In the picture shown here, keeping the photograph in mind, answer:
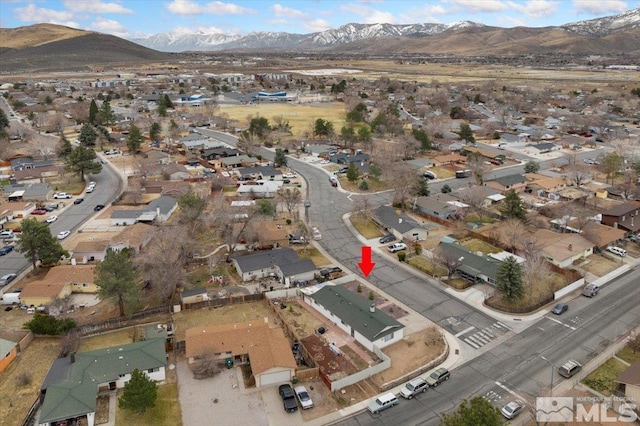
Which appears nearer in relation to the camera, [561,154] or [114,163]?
[114,163]

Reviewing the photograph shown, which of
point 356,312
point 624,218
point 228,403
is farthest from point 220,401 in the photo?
point 624,218

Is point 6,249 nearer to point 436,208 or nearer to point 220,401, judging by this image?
point 220,401

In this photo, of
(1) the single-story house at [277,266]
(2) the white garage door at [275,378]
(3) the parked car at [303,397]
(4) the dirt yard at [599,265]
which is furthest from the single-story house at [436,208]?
(3) the parked car at [303,397]

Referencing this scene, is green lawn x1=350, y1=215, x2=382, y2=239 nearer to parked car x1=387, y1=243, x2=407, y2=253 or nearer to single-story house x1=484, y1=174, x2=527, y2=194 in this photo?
parked car x1=387, y1=243, x2=407, y2=253

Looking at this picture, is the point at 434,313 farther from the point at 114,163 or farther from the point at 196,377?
the point at 114,163

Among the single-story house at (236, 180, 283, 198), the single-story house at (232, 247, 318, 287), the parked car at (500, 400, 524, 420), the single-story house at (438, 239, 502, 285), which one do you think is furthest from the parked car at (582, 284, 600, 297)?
the single-story house at (236, 180, 283, 198)

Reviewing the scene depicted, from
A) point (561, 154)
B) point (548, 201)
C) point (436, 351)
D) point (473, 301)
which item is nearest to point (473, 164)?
point (548, 201)
